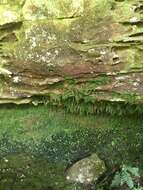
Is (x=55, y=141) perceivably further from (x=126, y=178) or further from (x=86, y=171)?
(x=126, y=178)

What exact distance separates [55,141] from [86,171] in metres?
0.53

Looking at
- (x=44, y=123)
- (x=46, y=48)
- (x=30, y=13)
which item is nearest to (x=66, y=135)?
(x=44, y=123)

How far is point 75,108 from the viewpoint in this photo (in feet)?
17.3

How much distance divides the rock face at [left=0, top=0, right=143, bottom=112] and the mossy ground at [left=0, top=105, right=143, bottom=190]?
39 cm

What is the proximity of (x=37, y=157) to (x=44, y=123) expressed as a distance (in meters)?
0.43

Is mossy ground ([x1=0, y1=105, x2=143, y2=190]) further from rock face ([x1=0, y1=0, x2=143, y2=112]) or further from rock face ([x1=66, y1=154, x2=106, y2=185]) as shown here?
rock face ([x1=0, y1=0, x2=143, y2=112])

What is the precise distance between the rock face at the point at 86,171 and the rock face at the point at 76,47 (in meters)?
0.74

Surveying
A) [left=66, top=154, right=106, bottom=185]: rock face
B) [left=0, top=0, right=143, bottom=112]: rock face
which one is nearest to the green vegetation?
[left=66, top=154, right=106, bottom=185]: rock face

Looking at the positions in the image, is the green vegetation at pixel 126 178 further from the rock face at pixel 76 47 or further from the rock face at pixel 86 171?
the rock face at pixel 76 47

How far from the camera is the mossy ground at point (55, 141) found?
5246 mm

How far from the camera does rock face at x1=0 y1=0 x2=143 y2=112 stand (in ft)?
15.9

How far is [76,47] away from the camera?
494cm

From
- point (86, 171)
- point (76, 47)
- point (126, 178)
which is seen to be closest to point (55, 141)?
point (86, 171)

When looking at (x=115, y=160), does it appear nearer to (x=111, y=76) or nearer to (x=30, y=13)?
(x=111, y=76)
